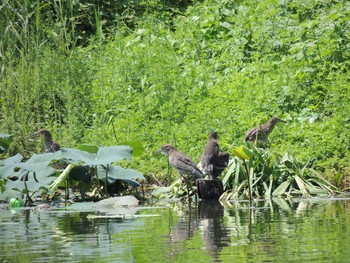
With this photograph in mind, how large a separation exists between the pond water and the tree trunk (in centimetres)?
50

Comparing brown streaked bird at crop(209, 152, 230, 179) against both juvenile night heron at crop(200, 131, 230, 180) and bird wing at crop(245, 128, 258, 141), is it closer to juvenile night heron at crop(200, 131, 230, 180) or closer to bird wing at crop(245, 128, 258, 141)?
juvenile night heron at crop(200, 131, 230, 180)

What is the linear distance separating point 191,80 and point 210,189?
462cm

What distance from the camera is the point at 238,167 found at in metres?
12.0

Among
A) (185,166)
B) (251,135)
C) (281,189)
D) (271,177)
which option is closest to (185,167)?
(185,166)

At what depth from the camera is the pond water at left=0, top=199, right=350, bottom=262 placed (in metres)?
7.11

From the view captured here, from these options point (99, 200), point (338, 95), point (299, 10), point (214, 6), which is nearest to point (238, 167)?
point (99, 200)

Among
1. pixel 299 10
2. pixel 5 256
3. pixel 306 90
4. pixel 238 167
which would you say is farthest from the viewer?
pixel 299 10

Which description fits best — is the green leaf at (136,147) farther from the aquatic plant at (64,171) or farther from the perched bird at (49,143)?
the perched bird at (49,143)

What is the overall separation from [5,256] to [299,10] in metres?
10.3

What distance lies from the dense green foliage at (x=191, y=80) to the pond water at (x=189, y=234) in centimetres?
250

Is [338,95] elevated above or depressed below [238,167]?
above

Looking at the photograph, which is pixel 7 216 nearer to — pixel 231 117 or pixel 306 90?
pixel 231 117

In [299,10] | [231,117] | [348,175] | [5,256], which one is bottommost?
[5,256]

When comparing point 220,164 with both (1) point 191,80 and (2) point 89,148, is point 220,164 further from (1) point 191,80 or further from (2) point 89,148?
(1) point 191,80
